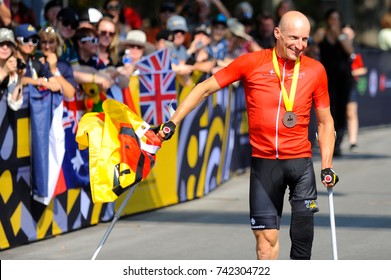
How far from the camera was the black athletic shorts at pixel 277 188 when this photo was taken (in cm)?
816

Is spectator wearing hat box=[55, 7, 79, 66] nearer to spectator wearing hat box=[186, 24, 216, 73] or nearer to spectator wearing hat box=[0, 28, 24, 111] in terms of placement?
spectator wearing hat box=[0, 28, 24, 111]

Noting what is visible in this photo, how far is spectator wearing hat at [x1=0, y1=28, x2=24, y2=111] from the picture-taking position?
1080 centimetres

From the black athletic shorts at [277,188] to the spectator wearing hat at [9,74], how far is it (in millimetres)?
3330

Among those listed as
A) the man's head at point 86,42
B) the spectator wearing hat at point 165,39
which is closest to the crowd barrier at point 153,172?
the spectator wearing hat at point 165,39

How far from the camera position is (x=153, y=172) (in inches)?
533

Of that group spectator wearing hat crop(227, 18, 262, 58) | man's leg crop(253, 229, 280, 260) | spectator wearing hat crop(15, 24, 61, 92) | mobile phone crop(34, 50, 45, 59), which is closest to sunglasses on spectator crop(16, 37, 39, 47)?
spectator wearing hat crop(15, 24, 61, 92)

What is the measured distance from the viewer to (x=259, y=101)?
812 cm

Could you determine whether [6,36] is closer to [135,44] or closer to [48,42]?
[48,42]

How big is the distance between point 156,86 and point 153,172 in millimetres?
957

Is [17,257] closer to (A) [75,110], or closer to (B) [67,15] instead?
(A) [75,110]

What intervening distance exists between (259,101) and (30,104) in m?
3.63

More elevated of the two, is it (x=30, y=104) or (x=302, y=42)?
(x=302, y=42)
